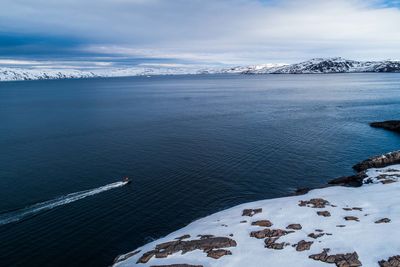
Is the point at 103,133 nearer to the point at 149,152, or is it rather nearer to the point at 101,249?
the point at 149,152

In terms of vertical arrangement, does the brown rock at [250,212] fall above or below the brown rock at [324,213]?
below

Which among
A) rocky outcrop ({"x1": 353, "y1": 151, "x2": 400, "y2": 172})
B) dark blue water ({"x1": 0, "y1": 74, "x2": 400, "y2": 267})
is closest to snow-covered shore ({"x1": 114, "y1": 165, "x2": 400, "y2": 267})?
dark blue water ({"x1": 0, "y1": 74, "x2": 400, "y2": 267})

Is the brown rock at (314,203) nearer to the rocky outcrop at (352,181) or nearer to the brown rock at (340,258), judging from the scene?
the rocky outcrop at (352,181)

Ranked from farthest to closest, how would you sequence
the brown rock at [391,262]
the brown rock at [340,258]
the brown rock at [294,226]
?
the brown rock at [294,226] → the brown rock at [340,258] → the brown rock at [391,262]

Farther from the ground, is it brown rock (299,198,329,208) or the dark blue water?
brown rock (299,198,329,208)

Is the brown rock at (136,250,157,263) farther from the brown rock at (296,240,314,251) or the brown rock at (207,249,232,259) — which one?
the brown rock at (296,240,314,251)

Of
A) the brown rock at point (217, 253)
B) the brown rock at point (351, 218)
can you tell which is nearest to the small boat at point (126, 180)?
the brown rock at point (217, 253)

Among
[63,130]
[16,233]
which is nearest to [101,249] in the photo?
[16,233]

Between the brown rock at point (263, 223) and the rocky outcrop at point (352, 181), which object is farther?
the rocky outcrop at point (352, 181)
